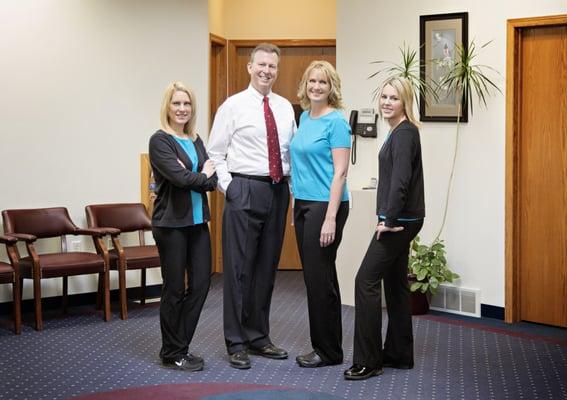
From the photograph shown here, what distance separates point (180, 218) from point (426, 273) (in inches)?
84.3

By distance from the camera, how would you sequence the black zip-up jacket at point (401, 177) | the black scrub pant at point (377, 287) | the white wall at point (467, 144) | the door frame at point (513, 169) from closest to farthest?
the black zip-up jacket at point (401, 177) < the black scrub pant at point (377, 287) < the door frame at point (513, 169) < the white wall at point (467, 144)

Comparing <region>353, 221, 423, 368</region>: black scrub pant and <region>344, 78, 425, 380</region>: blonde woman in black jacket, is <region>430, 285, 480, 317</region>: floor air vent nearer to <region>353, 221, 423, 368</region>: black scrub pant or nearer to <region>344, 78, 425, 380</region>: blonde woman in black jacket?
<region>353, 221, 423, 368</region>: black scrub pant

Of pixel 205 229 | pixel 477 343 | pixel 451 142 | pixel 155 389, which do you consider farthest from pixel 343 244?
pixel 155 389

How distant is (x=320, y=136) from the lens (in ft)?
15.1

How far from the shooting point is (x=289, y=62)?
802 cm

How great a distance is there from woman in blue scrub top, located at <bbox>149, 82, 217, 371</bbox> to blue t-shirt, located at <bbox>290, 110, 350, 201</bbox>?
19.2 inches

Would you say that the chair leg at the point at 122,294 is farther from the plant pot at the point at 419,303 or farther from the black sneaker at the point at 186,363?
the plant pot at the point at 419,303

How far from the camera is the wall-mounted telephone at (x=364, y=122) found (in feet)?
22.0

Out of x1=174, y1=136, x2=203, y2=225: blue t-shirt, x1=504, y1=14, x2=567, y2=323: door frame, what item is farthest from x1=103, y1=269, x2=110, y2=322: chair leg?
x1=504, y1=14, x2=567, y2=323: door frame

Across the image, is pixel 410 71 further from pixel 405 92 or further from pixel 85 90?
pixel 85 90

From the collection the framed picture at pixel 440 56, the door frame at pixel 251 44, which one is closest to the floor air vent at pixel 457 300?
the framed picture at pixel 440 56

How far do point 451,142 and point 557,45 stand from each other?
96 centimetres

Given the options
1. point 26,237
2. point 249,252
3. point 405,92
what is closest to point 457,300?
point 249,252

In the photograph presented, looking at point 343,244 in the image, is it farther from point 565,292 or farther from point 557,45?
point 557,45
